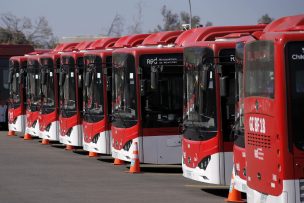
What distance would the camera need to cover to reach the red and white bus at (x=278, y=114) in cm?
1228

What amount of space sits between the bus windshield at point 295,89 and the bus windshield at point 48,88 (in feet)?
64.9

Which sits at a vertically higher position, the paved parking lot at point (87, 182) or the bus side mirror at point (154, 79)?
the bus side mirror at point (154, 79)

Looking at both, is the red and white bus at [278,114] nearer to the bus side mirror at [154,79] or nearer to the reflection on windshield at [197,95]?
the reflection on windshield at [197,95]

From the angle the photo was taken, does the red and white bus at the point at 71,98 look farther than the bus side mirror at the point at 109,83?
Yes

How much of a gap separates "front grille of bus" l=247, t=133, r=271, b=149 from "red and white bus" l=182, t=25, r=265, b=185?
10.8ft

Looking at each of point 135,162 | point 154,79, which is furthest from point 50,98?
point 154,79

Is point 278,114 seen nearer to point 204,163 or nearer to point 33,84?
point 204,163

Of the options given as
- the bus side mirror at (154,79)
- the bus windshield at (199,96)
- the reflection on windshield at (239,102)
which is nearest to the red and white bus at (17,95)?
the bus side mirror at (154,79)

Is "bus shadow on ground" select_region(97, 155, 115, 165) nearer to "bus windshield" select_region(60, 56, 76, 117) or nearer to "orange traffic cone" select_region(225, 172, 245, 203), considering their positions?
"bus windshield" select_region(60, 56, 76, 117)

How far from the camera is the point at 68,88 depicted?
2961cm

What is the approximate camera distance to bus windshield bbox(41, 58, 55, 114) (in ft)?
104

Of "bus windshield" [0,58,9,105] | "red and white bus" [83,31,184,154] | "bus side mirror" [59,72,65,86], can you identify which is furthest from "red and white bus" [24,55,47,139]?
"bus windshield" [0,58,9,105]

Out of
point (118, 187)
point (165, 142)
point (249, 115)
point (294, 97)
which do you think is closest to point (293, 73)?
point (294, 97)

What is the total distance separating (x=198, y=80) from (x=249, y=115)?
177 inches
